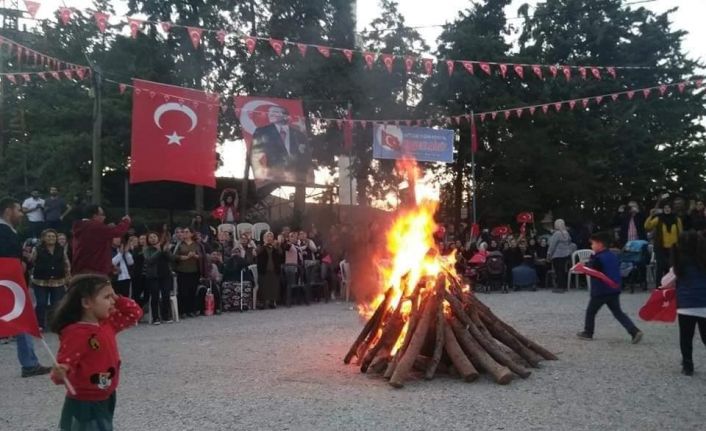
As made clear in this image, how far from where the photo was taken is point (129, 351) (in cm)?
802

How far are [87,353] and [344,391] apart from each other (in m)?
2.92

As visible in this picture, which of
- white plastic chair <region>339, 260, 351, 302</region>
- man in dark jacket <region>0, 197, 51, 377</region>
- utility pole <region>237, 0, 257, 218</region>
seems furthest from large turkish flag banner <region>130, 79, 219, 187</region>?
man in dark jacket <region>0, 197, 51, 377</region>

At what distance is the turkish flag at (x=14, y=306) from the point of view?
502 cm

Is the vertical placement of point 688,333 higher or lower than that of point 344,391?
higher

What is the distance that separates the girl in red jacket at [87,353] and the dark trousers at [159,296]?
7.67m

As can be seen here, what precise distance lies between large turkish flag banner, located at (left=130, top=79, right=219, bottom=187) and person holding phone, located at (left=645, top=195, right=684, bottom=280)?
10.3m

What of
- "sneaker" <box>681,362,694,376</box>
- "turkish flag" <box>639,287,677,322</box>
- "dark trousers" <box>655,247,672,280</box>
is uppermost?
"dark trousers" <box>655,247,672,280</box>

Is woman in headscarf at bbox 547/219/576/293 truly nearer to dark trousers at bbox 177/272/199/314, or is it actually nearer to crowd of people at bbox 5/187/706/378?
crowd of people at bbox 5/187/706/378

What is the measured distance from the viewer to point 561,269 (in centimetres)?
1521

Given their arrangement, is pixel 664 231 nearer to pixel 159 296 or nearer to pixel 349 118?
pixel 159 296

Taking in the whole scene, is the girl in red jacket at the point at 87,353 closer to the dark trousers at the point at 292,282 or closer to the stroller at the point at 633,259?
the dark trousers at the point at 292,282

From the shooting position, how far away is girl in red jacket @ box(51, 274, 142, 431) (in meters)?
3.33

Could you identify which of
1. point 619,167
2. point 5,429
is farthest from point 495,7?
point 5,429

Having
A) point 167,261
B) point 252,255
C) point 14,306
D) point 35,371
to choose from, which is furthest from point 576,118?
point 14,306
